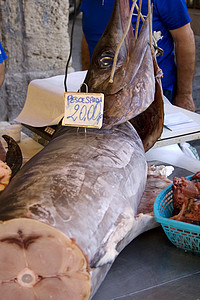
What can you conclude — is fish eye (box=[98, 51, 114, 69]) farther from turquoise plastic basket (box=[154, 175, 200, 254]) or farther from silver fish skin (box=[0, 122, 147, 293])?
turquoise plastic basket (box=[154, 175, 200, 254])

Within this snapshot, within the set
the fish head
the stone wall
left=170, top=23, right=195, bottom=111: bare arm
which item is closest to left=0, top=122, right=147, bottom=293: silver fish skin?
the fish head

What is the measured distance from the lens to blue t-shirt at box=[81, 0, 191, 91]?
114 inches

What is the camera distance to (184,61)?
330cm

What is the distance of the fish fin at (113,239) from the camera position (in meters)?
1.15

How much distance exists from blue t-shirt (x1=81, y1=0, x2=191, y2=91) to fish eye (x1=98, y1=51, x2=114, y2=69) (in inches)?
46.0

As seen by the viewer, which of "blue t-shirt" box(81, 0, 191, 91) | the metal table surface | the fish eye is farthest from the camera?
"blue t-shirt" box(81, 0, 191, 91)

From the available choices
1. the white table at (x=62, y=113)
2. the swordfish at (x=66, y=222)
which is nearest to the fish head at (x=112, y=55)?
the swordfish at (x=66, y=222)

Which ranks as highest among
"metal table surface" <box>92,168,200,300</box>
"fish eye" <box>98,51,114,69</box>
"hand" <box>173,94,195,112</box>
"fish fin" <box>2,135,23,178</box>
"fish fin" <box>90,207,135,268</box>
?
"fish eye" <box>98,51,114,69</box>

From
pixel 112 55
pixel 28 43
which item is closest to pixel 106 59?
pixel 112 55

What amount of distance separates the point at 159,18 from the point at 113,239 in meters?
2.27

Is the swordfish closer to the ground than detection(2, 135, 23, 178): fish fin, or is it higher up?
higher up

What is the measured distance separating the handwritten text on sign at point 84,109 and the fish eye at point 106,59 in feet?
0.71

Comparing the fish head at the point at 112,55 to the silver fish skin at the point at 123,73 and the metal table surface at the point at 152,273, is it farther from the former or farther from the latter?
the metal table surface at the point at 152,273

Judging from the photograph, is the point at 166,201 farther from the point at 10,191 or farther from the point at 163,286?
the point at 10,191
